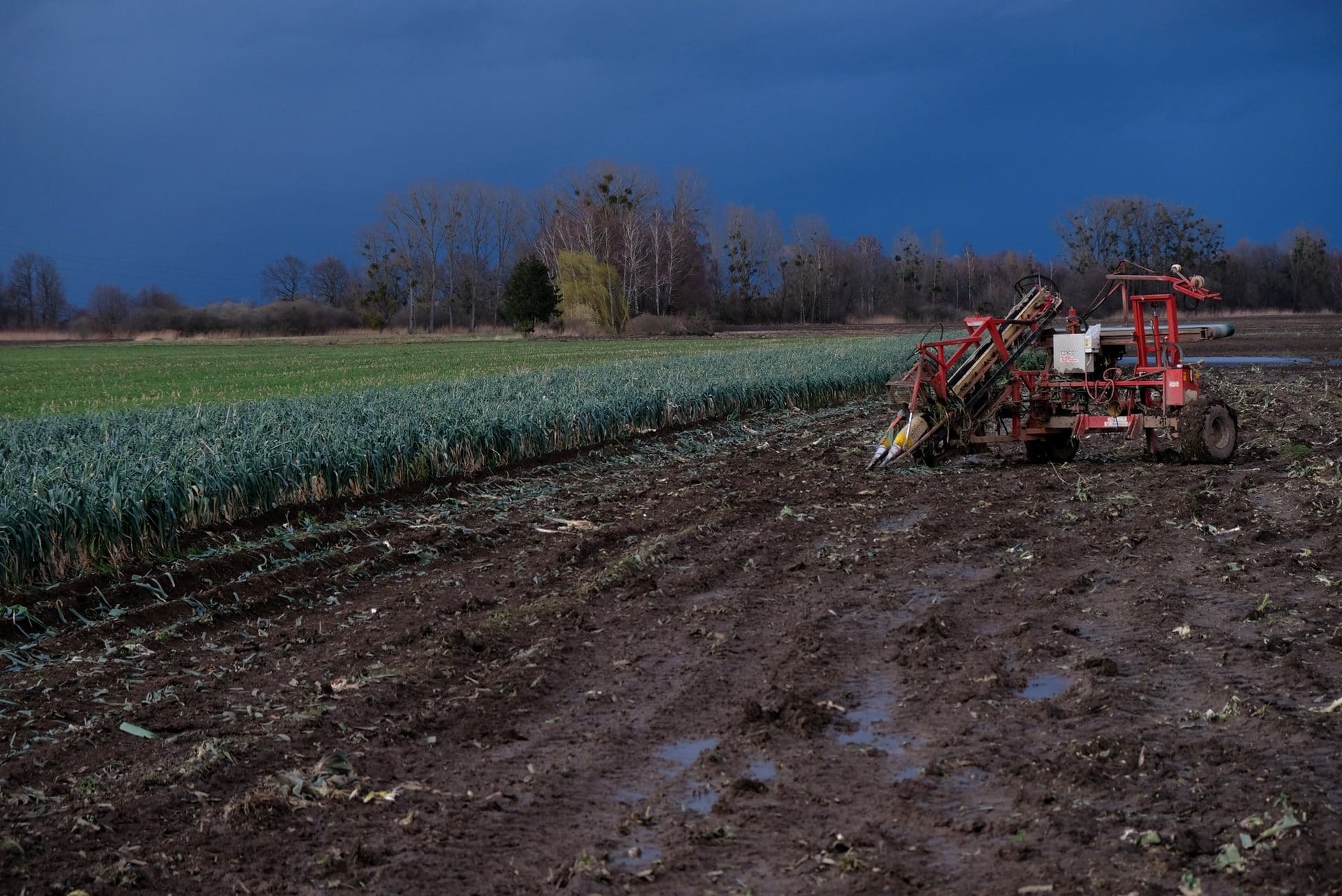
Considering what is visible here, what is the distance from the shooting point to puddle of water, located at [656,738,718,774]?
16.1 feet

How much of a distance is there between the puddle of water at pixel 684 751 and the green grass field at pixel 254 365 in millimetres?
18293

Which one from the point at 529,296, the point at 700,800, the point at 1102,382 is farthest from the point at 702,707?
the point at 529,296

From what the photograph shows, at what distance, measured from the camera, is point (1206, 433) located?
12.4 m

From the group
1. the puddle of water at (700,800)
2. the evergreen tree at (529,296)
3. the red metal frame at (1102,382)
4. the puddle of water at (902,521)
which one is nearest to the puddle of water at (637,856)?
the puddle of water at (700,800)

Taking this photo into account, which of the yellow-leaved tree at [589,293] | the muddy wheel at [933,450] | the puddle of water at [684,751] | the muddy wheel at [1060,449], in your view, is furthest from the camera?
the yellow-leaved tree at [589,293]

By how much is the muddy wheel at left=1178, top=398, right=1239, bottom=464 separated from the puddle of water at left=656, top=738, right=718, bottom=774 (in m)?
9.01

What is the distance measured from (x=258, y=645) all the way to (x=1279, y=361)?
34260 millimetres

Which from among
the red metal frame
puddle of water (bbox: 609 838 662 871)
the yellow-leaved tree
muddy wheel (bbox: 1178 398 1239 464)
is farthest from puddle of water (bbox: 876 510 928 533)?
the yellow-leaved tree

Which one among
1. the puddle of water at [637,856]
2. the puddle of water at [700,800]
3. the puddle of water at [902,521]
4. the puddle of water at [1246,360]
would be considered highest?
the puddle of water at [1246,360]

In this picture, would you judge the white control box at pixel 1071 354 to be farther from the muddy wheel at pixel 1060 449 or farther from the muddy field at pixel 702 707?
the muddy field at pixel 702 707

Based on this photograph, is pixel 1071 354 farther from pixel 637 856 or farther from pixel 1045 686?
pixel 637 856

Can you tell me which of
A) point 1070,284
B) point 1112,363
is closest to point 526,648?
point 1112,363

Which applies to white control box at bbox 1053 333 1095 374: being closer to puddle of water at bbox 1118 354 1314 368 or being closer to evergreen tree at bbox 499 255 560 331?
puddle of water at bbox 1118 354 1314 368

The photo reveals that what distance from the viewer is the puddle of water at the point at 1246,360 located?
3316 cm
